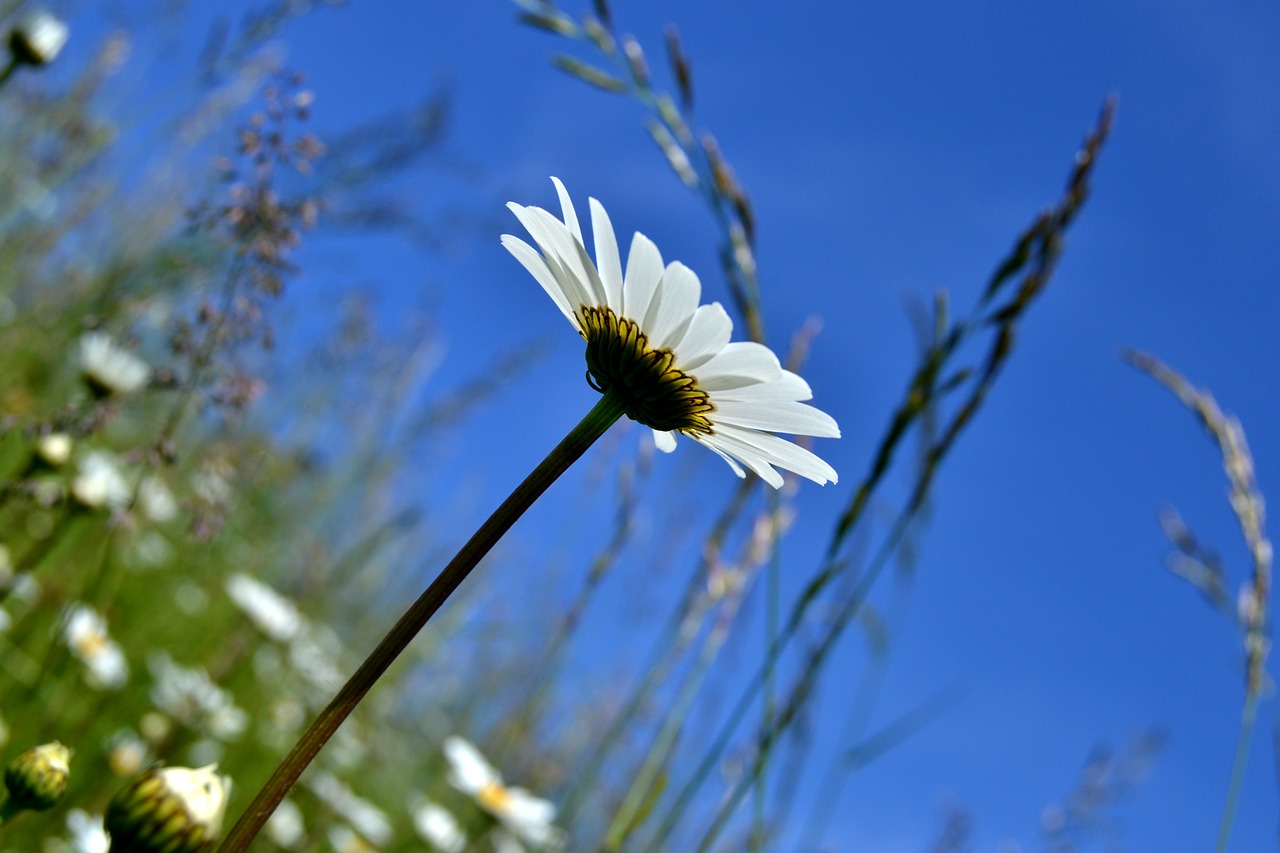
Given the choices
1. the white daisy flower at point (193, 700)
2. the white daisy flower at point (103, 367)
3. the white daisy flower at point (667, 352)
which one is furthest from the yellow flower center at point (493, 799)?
the white daisy flower at point (667, 352)

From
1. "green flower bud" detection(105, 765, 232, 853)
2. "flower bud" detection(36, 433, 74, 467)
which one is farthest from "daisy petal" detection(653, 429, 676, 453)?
"flower bud" detection(36, 433, 74, 467)

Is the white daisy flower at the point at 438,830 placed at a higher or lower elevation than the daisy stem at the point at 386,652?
lower

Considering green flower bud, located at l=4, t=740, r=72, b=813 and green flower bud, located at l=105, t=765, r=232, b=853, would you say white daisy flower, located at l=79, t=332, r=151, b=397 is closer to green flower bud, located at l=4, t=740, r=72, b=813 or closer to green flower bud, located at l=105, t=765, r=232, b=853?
green flower bud, located at l=4, t=740, r=72, b=813

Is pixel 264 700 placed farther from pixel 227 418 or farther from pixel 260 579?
pixel 227 418

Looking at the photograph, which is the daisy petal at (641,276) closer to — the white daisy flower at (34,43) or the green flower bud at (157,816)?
the green flower bud at (157,816)

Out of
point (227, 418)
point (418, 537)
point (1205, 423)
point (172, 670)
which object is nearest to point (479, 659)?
point (418, 537)

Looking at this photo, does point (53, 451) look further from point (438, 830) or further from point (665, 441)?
point (438, 830)

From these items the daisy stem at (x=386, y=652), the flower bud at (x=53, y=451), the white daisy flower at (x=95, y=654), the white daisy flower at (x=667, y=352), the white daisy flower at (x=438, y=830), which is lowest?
the white daisy flower at (x=95, y=654)
